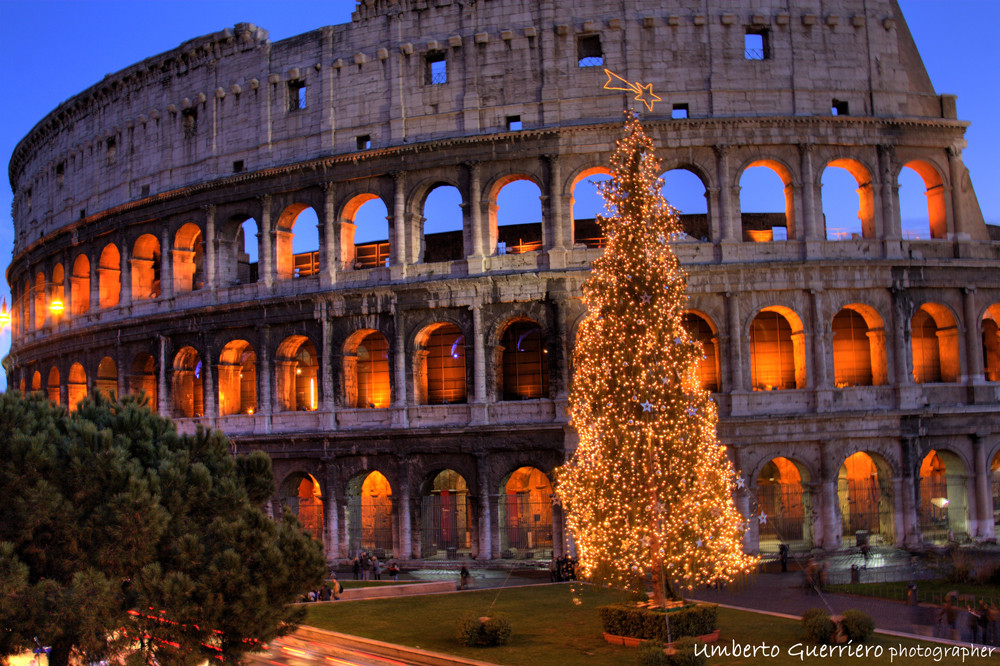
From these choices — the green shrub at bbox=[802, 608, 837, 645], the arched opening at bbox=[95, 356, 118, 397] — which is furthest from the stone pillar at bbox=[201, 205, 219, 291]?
the green shrub at bbox=[802, 608, 837, 645]

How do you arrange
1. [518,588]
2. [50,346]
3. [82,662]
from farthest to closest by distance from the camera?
[50,346] < [518,588] < [82,662]

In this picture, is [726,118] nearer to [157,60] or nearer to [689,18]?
[689,18]

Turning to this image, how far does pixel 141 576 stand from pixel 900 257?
2380cm

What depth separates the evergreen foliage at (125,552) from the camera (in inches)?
473

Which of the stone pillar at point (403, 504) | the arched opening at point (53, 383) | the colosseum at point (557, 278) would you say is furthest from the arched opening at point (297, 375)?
the arched opening at point (53, 383)

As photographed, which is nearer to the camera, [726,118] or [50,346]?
[726,118]

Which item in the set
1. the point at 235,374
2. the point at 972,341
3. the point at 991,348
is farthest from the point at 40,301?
the point at 991,348

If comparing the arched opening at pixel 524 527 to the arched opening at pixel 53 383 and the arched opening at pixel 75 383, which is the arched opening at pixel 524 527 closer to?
the arched opening at pixel 75 383

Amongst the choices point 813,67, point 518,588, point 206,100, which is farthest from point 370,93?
point 518,588

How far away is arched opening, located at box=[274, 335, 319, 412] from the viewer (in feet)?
105

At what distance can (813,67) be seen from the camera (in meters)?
29.2

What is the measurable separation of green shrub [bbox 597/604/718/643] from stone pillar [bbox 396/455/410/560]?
12672 millimetres

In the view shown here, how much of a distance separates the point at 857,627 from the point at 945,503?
1425 cm

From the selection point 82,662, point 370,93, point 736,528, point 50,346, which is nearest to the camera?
point 82,662
